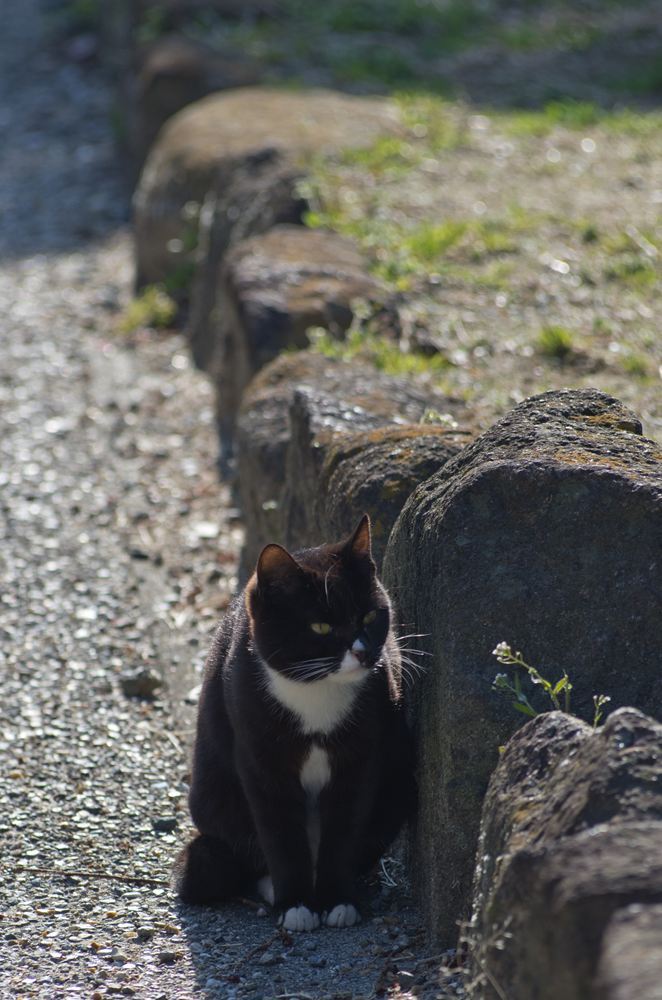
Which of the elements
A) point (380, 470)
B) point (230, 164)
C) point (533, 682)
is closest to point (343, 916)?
point (533, 682)

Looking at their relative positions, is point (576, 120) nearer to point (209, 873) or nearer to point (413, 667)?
point (413, 667)

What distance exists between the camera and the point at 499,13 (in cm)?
1291

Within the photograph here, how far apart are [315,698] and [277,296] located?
3.26 metres

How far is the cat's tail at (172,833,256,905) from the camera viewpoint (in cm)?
378

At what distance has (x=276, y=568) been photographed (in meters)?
3.54

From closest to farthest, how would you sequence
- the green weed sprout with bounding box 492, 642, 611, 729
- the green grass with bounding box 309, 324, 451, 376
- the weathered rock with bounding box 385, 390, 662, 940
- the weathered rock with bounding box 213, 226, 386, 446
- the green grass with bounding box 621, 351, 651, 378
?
1. the green weed sprout with bounding box 492, 642, 611, 729
2. the weathered rock with bounding box 385, 390, 662, 940
3. the green grass with bounding box 621, 351, 651, 378
4. the green grass with bounding box 309, 324, 451, 376
5. the weathered rock with bounding box 213, 226, 386, 446

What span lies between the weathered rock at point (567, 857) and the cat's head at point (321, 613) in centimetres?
73

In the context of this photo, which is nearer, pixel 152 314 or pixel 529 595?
pixel 529 595

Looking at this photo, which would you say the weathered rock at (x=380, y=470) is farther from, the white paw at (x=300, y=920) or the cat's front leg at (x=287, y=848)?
the white paw at (x=300, y=920)

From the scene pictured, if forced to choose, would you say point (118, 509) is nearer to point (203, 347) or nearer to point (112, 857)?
point (203, 347)

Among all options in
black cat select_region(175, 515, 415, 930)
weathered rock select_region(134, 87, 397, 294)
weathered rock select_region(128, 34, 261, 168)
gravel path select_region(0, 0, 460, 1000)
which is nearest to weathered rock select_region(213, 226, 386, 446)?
gravel path select_region(0, 0, 460, 1000)

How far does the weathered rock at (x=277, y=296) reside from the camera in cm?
634

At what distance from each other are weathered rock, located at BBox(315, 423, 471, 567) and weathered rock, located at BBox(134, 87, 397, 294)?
362 cm

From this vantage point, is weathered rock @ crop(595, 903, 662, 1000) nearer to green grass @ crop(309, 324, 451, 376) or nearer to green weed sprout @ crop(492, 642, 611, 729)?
green weed sprout @ crop(492, 642, 611, 729)
